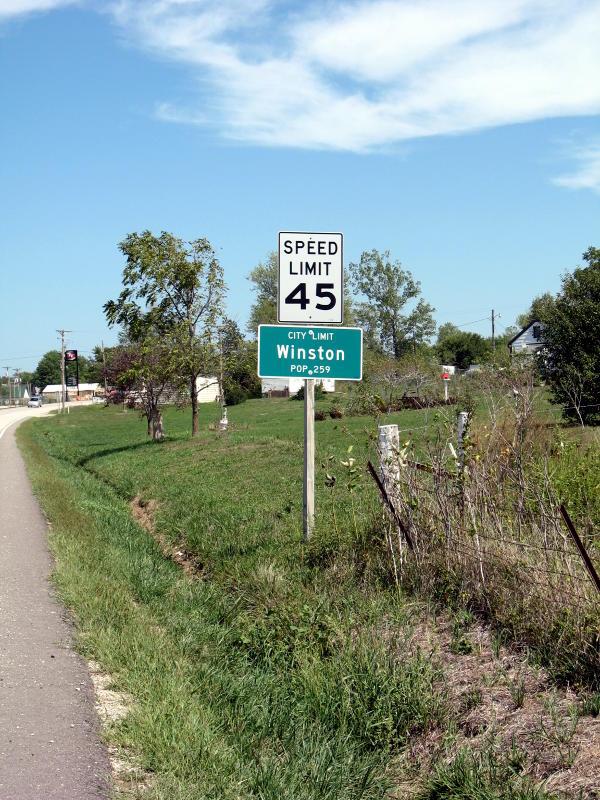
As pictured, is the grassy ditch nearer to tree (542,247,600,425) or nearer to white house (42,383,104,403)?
tree (542,247,600,425)

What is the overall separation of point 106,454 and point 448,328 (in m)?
104

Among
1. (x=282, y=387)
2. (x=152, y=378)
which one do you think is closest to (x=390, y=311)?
(x=282, y=387)

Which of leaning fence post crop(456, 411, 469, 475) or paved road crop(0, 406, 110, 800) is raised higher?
leaning fence post crop(456, 411, 469, 475)

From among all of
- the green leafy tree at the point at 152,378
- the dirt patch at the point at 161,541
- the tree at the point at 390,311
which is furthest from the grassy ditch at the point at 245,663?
the tree at the point at 390,311

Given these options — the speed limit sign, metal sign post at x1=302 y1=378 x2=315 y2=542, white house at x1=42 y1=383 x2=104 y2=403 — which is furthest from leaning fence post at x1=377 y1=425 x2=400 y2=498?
white house at x1=42 y1=383 x2=104 y2=403

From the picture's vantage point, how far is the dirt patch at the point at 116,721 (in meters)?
4.09

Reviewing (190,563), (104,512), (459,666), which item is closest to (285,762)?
(459,666)

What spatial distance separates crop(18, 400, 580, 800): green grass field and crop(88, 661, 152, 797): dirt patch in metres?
0.05

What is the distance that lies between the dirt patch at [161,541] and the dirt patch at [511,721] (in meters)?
4.86

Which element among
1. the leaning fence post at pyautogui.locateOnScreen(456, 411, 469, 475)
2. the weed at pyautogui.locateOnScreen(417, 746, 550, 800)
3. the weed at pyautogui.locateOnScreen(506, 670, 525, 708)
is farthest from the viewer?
the leaning fence post at pyautogui.locateOnScreen(456, 411, 469, 475)

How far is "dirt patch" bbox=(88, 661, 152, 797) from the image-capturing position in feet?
13.4

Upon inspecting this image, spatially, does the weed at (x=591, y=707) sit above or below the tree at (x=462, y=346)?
below

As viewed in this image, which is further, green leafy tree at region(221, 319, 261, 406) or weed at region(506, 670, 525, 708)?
green leafy tree at region(221, 319, 261, 406)

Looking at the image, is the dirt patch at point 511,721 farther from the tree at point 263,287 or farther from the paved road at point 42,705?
the tree at point 263,287
